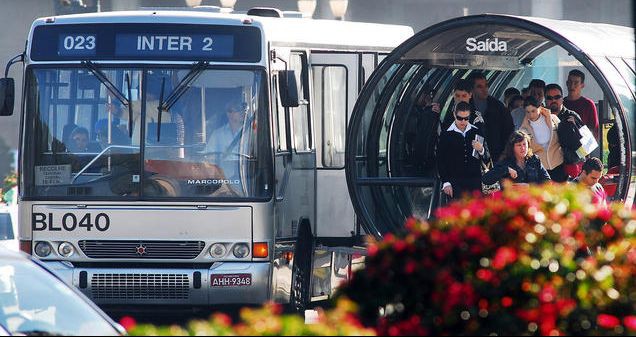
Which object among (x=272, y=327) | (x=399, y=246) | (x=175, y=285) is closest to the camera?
(x=272, y=327)

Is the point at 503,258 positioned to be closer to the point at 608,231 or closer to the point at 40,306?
the point at 608,231

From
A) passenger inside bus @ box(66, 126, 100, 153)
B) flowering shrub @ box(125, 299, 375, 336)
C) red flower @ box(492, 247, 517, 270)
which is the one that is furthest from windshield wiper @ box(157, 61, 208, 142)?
flowering shrub @ box(125, 299, 375, 336)

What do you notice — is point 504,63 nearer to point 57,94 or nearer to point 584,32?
point 584,32

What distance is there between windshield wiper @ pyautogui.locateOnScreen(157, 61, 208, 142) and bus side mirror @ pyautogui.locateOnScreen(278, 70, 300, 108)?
0.70 meters

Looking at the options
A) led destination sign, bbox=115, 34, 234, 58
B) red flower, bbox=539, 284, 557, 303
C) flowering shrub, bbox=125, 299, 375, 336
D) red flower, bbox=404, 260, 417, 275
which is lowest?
flowering shrub, bbox=125, 299, 375, 336

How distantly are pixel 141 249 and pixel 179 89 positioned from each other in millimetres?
1457

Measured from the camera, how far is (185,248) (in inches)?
528

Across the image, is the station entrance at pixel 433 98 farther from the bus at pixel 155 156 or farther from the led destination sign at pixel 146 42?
the led destination sign at pixel 146 42

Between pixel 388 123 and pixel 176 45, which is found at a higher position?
pixel 176 45

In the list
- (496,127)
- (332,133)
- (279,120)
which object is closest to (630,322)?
(279,120)

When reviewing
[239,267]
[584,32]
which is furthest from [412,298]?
[584,32]

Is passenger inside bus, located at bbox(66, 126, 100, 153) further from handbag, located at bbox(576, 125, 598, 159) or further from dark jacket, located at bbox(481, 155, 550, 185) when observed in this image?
handbag, located at bbox(576, 125, 598, 159)

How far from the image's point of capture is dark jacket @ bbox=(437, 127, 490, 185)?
14102 mm

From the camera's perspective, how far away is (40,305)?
25.7 ft
